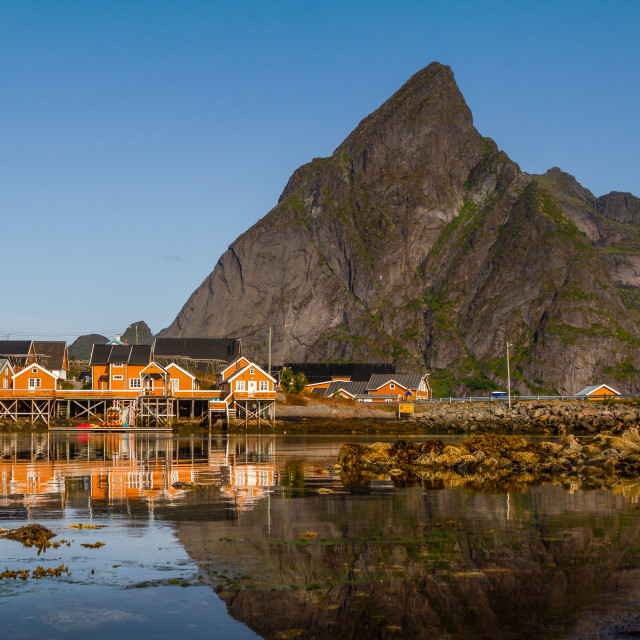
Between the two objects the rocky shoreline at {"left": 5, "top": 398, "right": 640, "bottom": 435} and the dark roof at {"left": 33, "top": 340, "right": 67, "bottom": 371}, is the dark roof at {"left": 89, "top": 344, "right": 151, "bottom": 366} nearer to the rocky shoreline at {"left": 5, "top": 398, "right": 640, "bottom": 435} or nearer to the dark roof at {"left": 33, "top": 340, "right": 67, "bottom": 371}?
the rocky shoreline at {"left": 5, "top": 398, "right": 640, "bottom": 435}

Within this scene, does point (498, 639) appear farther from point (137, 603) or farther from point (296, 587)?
point (137, 603)

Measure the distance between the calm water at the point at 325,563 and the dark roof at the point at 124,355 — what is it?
8049cm

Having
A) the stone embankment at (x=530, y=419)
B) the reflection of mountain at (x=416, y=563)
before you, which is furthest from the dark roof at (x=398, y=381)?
the reflection of mountain at (x=416, y=563)

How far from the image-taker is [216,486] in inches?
1158

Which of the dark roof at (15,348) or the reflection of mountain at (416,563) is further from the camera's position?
the dark roof at (15,348)

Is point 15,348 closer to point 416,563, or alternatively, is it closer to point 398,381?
point 398,381

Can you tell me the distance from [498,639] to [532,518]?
10.7 meters

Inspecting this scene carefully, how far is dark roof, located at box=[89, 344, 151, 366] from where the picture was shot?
107250mm

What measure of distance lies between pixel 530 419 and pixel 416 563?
3366 inches

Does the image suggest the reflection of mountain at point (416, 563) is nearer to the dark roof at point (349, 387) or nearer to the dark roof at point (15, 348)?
the dark roof at point (15, 348)

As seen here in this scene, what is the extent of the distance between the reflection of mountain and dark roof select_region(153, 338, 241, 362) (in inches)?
4259

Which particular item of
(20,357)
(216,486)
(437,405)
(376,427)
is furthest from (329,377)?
(216,486)

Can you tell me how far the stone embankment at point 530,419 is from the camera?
87312 mm

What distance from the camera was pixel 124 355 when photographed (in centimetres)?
10788
